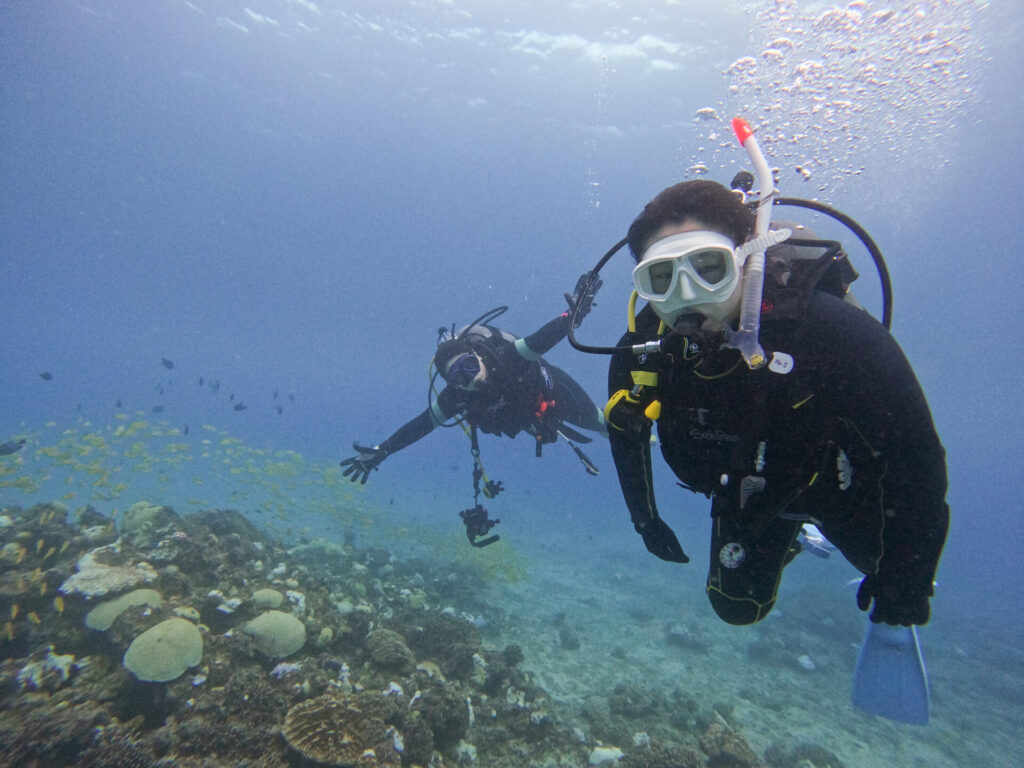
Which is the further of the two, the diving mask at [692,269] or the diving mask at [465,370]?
the diving mask at [465,370]

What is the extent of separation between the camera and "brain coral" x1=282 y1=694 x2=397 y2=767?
4.14m

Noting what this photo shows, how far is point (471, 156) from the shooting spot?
44.2 m

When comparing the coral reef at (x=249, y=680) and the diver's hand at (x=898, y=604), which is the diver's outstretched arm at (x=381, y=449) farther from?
the diver's hand at (x=898, y=604)

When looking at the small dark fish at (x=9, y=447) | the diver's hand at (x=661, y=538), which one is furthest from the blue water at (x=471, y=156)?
the diver's hand at (x=661, y=538)

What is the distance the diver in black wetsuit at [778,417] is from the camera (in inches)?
81.8

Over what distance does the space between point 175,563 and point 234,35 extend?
39122mm

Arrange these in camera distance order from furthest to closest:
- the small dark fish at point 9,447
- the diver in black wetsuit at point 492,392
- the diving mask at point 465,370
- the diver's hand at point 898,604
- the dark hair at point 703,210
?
the small dark fish at point 9,447 < the diver in black wetsuit at point 492,392 < the diving mask at point 465,370 < the dark hair at point 703,210 < the diver's hand at point 898,604

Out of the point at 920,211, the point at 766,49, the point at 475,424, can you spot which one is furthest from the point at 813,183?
the point at 475,424

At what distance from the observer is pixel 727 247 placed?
2.37 m

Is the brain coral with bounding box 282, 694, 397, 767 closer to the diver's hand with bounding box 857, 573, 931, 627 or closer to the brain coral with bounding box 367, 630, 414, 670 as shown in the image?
the brain coral with bounding box 367, 630, 414, 670

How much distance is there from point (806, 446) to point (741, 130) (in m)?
2.02

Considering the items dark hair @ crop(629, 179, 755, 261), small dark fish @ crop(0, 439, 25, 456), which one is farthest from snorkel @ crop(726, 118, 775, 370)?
small dark fish @ crop(0, 439, 25, 456)

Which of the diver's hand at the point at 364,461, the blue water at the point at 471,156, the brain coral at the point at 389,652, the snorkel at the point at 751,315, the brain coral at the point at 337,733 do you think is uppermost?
the blue water at the point at 471,156

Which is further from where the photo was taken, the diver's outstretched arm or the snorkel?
the diver's outstretched arm
